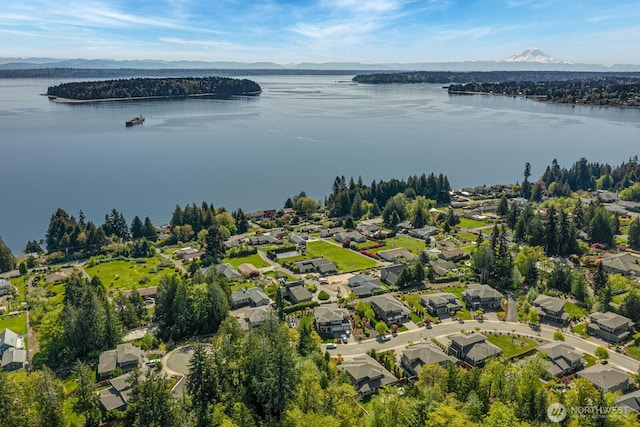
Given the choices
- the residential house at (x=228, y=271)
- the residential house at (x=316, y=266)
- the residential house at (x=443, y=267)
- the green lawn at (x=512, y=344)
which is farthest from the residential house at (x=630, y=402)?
the residential house at (x=228, y=271)

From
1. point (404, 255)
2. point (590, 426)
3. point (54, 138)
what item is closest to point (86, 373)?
point (590, 426)

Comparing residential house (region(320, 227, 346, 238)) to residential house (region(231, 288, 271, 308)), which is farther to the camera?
residential house (region(320, 227, 346, 238))

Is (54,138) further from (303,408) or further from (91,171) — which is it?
(303,408)

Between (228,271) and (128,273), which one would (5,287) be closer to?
(128,273)

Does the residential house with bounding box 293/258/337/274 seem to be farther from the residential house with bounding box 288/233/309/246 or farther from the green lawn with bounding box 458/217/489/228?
the green lawn with bounding box 458/217/489/228

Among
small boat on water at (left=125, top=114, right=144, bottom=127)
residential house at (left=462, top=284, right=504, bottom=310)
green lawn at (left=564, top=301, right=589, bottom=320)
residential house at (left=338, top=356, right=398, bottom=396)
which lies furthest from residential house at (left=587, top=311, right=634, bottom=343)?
small boat on water at (left=125, top=114, right=144, bottom=127)

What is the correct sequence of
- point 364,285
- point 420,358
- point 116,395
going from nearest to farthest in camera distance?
point 116,395
point 420,358
point 364,285

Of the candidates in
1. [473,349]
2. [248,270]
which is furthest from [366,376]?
[248,270]
